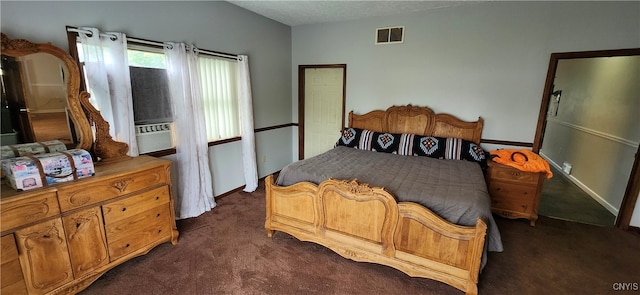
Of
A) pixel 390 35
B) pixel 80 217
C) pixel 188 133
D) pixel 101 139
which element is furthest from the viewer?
pixel 390 35

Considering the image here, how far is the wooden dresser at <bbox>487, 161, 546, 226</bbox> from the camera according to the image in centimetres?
282

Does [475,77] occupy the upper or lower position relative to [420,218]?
upper

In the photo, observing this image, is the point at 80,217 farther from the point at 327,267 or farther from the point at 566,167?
the point at 566,167

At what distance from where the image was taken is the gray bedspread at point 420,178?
6.20 feet

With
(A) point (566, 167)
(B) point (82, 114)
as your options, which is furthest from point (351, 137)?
(A) point (566, 167)

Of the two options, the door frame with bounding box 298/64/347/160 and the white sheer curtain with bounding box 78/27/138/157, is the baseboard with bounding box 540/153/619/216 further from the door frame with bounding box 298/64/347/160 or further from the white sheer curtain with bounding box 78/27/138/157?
the white sheer curtain with bounding box 78/27/138/157

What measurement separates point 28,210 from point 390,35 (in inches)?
154

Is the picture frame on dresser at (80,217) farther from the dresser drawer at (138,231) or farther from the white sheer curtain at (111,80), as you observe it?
the white sheer curtain at (111,80)

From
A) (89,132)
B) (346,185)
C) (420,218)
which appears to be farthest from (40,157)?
(420,218)

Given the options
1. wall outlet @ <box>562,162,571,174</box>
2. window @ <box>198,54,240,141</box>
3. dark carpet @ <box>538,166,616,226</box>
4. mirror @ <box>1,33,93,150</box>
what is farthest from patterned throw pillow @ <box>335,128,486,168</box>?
mirror @ <box>1,33,93,150</box>

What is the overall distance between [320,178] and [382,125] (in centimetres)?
183

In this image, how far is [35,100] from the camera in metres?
1.86

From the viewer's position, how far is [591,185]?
3695 millimetres

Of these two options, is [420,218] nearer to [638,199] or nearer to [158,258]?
[158,258]
